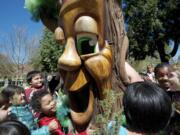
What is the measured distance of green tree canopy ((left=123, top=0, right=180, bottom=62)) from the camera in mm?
18625

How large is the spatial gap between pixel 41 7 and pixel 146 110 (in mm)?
3096

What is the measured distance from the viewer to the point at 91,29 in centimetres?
362

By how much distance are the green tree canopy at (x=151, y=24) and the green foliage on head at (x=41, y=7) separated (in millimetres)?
14469

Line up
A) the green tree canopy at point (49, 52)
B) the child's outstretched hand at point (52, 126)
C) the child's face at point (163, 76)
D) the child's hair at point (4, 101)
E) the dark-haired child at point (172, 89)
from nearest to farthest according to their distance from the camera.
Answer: the dark-haired child at point (172, 89), the child's outstretched hand at point (52, 126), the child's face at point (163, 76), the child's hair at point (4, 101), the green tree canopy at point (49, 52)

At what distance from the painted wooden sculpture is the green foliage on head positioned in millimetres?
410

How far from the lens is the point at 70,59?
3.60 m

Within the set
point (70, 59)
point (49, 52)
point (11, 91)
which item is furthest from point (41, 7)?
point (49, 52)

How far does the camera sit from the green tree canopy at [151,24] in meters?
18.6

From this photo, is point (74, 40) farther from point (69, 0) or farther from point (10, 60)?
point (10, 60)

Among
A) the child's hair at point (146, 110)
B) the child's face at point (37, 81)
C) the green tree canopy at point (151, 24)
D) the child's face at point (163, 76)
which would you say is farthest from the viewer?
the green tree canopy at point (151, 24)

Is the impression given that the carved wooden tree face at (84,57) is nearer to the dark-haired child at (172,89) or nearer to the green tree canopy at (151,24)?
the dark-haired child at (172,89)

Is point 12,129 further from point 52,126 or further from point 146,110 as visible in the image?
point 52,126

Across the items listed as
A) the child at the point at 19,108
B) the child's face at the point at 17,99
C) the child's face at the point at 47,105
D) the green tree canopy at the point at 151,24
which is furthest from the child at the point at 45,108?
the green tree canopy at the point at 151,24

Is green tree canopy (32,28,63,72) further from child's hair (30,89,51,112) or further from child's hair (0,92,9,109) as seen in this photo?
child's hair (30,89,51,112)
